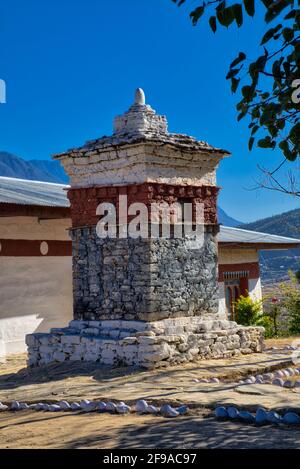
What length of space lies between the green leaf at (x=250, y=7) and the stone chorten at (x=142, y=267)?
565 cm

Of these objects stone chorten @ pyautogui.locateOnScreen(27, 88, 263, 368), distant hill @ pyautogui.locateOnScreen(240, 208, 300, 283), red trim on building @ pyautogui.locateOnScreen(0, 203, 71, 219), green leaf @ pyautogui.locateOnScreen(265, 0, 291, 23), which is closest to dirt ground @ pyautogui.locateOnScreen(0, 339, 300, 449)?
stone chorten @ pyautogui.locateOnScreen(27, 88, 263, 368)

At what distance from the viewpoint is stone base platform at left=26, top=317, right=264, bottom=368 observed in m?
9.30

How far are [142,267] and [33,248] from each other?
4.54 meters

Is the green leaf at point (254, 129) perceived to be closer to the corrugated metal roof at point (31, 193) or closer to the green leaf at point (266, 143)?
the green leaf at point (266, 143)

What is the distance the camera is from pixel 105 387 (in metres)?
8.17

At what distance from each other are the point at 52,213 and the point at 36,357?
11.3 feet

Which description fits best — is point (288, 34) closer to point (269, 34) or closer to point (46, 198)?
point (269, 34)

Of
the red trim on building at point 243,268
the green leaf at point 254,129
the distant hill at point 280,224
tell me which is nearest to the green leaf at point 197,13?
the green leaf at point 254,129

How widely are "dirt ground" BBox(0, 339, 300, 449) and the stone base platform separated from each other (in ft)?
0.79

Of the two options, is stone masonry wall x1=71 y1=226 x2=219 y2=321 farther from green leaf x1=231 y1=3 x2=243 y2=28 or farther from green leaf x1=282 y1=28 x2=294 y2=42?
green leaf x1=231 y1=3 x2=243 y2=28

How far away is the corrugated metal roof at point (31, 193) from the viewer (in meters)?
12.7

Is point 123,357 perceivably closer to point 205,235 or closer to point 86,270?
point 86,270

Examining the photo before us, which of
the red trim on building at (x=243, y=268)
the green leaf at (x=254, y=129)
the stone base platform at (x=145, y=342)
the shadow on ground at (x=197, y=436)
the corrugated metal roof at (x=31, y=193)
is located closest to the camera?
the green leaf at (x=254, y=129)

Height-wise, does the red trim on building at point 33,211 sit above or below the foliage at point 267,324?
above
